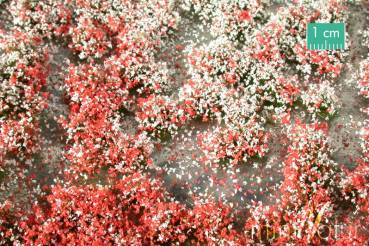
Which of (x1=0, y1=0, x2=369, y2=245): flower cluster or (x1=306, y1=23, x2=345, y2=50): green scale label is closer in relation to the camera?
(x1=0, y1=0, x2=369, y2=245): flower cluster

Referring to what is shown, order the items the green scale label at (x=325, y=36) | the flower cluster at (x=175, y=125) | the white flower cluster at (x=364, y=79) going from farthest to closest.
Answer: the green scale label at (x=325, y=36), the white flower cluster at (x=364, y=79), the flower cluster at (x=175, y=125)

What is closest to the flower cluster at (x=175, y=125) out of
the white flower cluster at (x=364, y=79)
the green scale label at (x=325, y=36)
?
the white flower cluster at (x=364, y=79)

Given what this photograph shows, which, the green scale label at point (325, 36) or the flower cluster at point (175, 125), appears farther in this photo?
the green scale label at point (325, 36)

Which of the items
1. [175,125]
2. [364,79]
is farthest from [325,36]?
[175,125]

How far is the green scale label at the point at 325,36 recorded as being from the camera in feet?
62.2

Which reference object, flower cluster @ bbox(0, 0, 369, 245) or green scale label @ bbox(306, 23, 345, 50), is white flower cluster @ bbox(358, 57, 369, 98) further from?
green scale label @ bbox(306, 23, 345, 50)

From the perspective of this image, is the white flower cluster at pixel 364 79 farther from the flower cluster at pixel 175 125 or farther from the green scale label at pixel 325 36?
the green scale label at pixel 325 36

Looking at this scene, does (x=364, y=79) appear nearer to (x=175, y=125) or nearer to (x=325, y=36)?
(x=325, y=36)

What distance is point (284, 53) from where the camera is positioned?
18.9 m

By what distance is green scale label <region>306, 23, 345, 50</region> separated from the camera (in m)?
19.0

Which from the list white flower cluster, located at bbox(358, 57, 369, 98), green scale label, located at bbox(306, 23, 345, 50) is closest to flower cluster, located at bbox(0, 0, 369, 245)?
white flower cluster, located at bbox(358, 57, 369, 98)

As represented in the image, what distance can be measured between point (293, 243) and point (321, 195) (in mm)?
1803

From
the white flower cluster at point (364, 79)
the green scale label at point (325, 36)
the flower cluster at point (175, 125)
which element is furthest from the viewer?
the green scale label at point (325, 36)

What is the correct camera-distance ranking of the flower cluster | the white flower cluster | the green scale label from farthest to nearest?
the green scale label, the white flower cluster, the flower cluster
